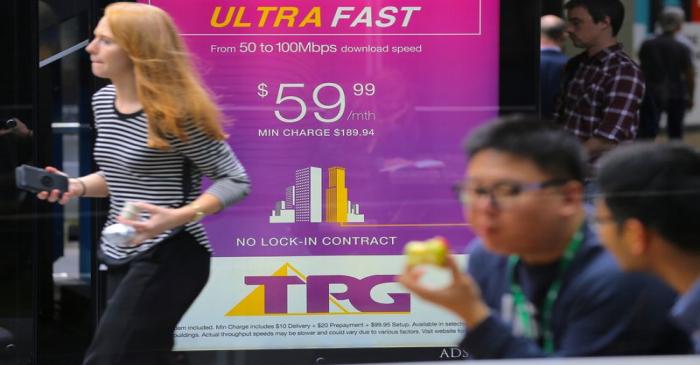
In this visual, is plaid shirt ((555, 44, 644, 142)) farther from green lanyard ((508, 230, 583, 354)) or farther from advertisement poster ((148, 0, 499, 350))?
green lanyard ((508, 230, 583, 354))

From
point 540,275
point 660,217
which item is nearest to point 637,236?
point 660,217

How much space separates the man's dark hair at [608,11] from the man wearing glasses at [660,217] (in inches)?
49.6

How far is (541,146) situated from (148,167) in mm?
1285

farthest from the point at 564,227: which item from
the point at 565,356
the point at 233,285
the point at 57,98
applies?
the point at 57,98

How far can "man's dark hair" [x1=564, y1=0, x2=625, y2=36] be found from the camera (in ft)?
13.5

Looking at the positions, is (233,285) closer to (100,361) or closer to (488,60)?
(100,361)

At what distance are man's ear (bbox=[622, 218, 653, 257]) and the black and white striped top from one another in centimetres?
131

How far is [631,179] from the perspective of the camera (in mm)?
2877

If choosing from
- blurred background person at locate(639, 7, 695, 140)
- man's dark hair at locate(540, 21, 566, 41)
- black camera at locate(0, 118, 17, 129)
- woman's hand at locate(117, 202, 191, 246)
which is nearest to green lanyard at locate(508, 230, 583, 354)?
woman's hand at locate(117, 202, 191, 246)

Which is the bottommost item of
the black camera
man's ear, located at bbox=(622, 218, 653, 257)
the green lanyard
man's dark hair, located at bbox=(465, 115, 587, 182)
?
the green lanyard

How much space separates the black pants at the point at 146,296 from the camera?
3.51m

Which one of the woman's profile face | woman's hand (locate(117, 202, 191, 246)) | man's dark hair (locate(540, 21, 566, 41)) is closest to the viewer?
woman's hand (locate(117, 202, 191, 246))

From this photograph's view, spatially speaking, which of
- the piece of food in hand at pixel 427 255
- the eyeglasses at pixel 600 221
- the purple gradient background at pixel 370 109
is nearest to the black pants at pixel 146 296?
the purple gradient background at pixel 370 109

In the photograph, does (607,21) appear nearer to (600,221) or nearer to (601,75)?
(601,75)
